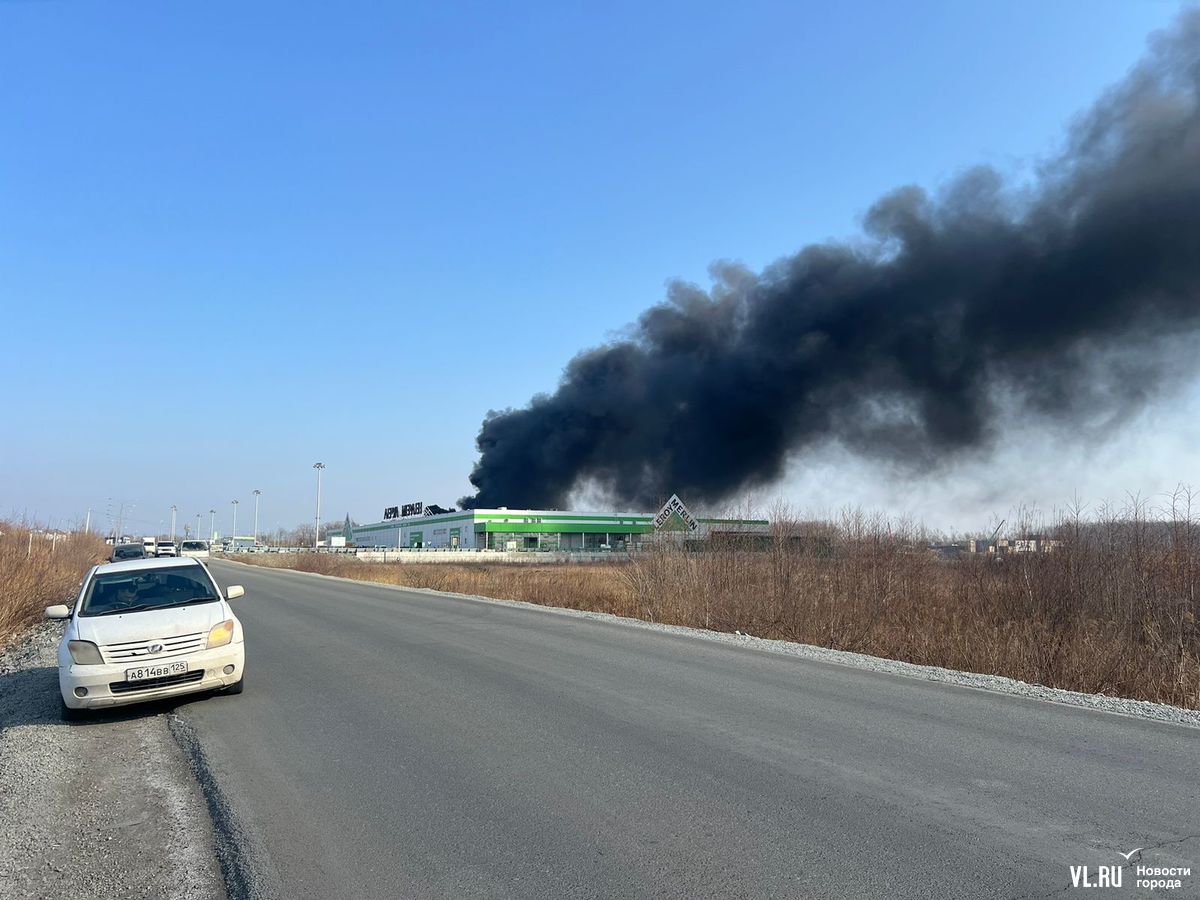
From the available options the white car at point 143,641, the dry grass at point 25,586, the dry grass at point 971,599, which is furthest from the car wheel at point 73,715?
the dry grass at point 971,599

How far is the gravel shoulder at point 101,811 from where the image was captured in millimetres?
4348

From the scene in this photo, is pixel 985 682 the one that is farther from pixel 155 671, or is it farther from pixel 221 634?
pixel 155 671

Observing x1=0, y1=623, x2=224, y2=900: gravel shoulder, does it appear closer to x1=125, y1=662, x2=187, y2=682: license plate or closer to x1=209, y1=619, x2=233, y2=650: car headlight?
x1=125, y1=662, x2=187, y2=682: license plate

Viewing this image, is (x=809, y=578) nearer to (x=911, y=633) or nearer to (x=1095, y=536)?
(x=911, y=633)

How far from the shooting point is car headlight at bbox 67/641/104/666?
764 cm

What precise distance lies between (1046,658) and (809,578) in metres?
5.93

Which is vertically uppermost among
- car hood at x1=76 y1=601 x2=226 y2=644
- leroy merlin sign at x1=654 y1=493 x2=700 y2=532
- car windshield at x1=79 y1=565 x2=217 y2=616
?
leroy merlin sign at x1=654 y1=493 x2=700 y2=532

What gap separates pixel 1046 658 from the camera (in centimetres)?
1170

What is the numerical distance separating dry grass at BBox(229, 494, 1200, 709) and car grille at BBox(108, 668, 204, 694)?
1054 cm

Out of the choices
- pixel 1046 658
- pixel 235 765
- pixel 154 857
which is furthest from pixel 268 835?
pixel 1046 658

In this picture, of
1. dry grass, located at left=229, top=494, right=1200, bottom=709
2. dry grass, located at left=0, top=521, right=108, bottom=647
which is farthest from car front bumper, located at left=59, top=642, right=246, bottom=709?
dry grass, located at left=229, top=494, right=1200, bottom=709

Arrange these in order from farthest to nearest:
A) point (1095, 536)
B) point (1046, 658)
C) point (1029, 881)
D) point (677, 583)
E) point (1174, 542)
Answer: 1. point (677, 583)
2. point (1095, 536)
3. point (1174, 542)
4. point (1046, 658)
5. point (1029, 881)

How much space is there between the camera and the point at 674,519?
22844 mm

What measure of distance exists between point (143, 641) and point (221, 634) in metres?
0.75
